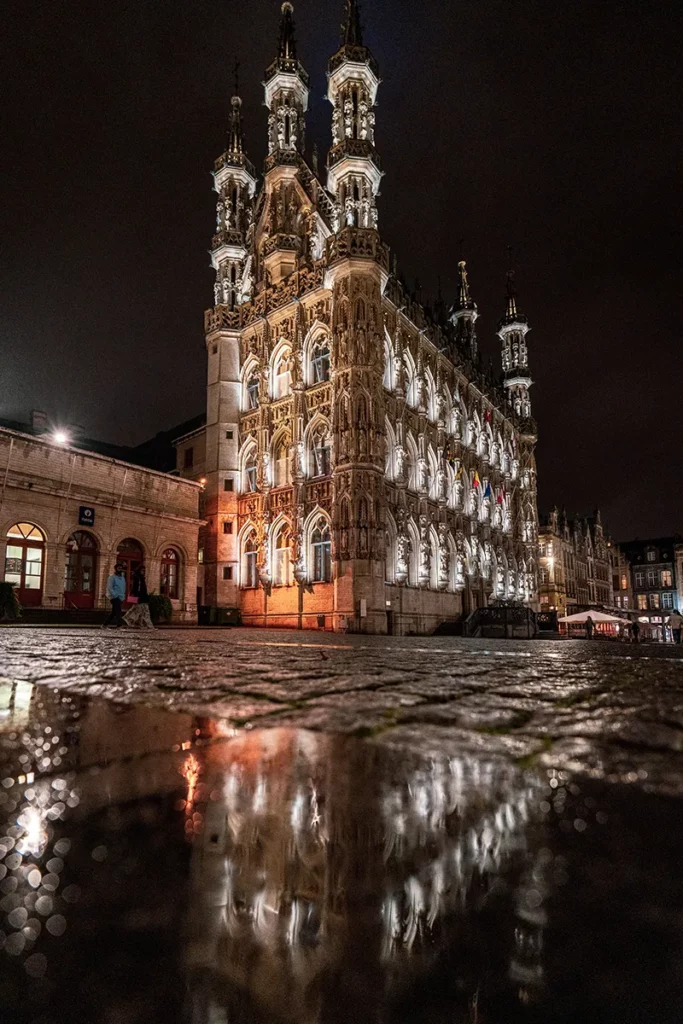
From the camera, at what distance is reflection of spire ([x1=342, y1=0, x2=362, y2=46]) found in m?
28.3

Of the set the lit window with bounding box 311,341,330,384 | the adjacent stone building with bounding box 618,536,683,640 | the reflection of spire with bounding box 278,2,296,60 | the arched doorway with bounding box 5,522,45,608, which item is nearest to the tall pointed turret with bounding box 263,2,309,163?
the reflection of spire with bounding box 278,2,296,60

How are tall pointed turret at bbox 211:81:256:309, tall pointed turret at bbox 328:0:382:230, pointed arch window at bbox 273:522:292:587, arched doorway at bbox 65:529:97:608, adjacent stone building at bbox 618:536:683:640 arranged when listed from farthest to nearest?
adjacent stone building at bbox 618:536:683:640, tall pointed turret at bbox 211:81:256:309, tall pointed turret at bbox 328:0:382:230, pointed arch window at bbox 273:522:292:587, arched doorway at bbox 65:529:97:608

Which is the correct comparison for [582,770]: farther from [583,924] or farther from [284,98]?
[284,98]

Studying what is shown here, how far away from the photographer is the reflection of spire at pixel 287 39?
103 ft

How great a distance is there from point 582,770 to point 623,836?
349 millimetres

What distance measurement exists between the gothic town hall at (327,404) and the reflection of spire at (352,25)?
8cm

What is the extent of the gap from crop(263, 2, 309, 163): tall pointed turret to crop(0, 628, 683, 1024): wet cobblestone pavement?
116 ft

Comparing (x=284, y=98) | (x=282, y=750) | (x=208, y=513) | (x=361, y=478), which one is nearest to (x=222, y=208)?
(x=284, y=98)

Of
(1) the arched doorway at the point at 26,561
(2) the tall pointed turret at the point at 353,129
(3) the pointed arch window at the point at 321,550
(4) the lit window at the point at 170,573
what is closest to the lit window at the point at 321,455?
(3) the pointed arch window at the point at 321,550

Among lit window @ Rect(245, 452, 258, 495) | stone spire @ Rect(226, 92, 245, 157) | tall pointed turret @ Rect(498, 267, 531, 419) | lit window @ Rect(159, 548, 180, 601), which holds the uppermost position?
stone spire @ Rect(226, 92, 245, 157)

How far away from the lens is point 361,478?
78.4 feet

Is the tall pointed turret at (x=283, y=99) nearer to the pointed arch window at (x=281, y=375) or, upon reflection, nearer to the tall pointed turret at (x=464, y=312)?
the pointed arch window at (x=281, y=375)

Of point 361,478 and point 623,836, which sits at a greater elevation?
point 361,478

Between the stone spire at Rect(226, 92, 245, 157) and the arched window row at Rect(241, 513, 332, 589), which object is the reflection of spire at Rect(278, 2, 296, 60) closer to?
the stone spire at Rect(226, 92, 245, 157)
